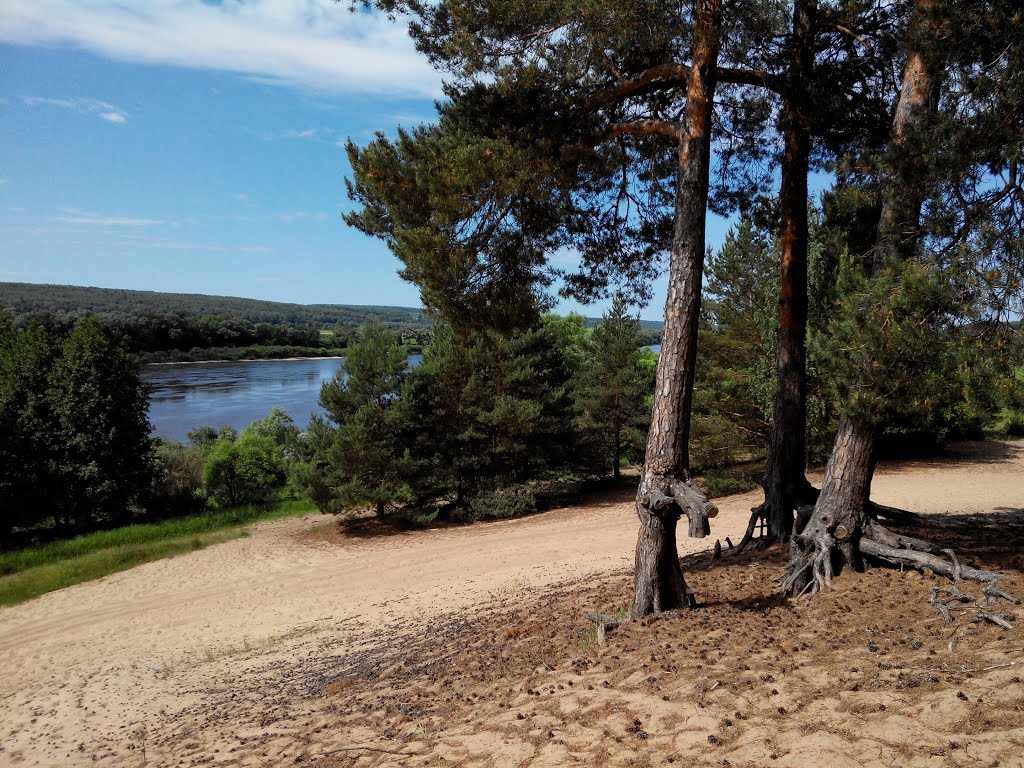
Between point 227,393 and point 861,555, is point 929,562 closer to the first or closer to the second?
point 861,555

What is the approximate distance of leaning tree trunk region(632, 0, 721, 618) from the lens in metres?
5.54

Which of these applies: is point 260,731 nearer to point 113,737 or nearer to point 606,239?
point 113,737

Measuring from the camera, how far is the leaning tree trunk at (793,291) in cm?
674

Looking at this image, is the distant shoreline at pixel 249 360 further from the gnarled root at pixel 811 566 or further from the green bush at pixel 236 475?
the gnarled root at pixel 811 566

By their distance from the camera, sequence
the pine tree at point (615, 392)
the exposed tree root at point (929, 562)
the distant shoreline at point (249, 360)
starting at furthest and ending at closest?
the distant shoreline at point (249, 360), the pine tree at point (615, 392), the exposed tree root at point (929, 562)

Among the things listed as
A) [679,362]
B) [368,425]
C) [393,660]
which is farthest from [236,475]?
[679,362]

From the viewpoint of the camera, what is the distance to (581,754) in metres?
3.51

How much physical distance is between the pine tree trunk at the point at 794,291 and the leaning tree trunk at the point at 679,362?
1.51 metres

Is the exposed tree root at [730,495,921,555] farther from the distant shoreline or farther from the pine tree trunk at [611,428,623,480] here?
the distant shoreline

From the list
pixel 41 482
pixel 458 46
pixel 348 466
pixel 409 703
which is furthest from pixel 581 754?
pixel 41 482

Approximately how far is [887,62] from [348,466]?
47.7ft

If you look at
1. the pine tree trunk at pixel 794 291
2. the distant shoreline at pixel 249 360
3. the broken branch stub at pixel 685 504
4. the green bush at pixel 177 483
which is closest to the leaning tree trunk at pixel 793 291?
the pine tree trunk at pixel 794 291

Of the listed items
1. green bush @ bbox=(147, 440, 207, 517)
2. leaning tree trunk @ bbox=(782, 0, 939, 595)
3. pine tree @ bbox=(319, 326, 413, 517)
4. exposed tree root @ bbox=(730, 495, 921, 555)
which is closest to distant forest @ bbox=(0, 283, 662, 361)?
green bush @ bbox=(147, 440, 207, 517)

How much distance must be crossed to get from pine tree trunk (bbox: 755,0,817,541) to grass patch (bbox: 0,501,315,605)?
14.9 m
